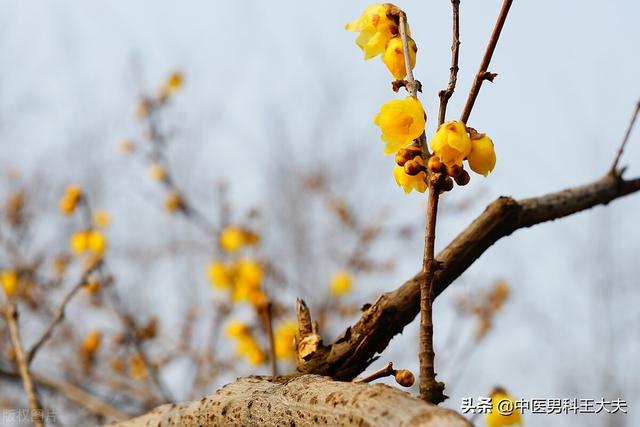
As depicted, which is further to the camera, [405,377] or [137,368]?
[137,368]

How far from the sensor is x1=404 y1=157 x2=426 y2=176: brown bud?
1091mm

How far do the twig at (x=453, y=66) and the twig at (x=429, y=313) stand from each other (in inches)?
4.3

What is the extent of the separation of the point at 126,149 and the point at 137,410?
6.81 ft

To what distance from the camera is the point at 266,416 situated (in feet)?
3.48

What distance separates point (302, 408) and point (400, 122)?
46cm

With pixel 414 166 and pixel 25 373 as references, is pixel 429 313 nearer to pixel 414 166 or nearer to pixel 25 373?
pixel 414 166

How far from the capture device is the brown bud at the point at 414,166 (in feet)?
3.58

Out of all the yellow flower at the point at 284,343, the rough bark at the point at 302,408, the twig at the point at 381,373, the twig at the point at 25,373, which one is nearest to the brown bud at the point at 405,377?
the twig at the point at 381,373

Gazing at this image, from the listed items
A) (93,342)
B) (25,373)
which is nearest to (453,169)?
(25,373)

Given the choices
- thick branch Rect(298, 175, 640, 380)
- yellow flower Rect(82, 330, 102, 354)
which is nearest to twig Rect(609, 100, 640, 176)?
thick branch Rect(298, 175, 640, 380)

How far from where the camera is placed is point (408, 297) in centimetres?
124

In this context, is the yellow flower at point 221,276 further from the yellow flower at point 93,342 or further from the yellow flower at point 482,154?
the yellow flower at point 482,154

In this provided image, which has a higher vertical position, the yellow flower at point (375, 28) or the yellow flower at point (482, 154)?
the yellow flower at point (375, 28)

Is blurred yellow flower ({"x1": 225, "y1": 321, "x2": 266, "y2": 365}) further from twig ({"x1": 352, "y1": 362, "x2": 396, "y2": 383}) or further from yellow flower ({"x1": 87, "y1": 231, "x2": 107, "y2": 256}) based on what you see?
twig ({"x1": 352, "y1": 362, "x2": 396, "y2": 383})
